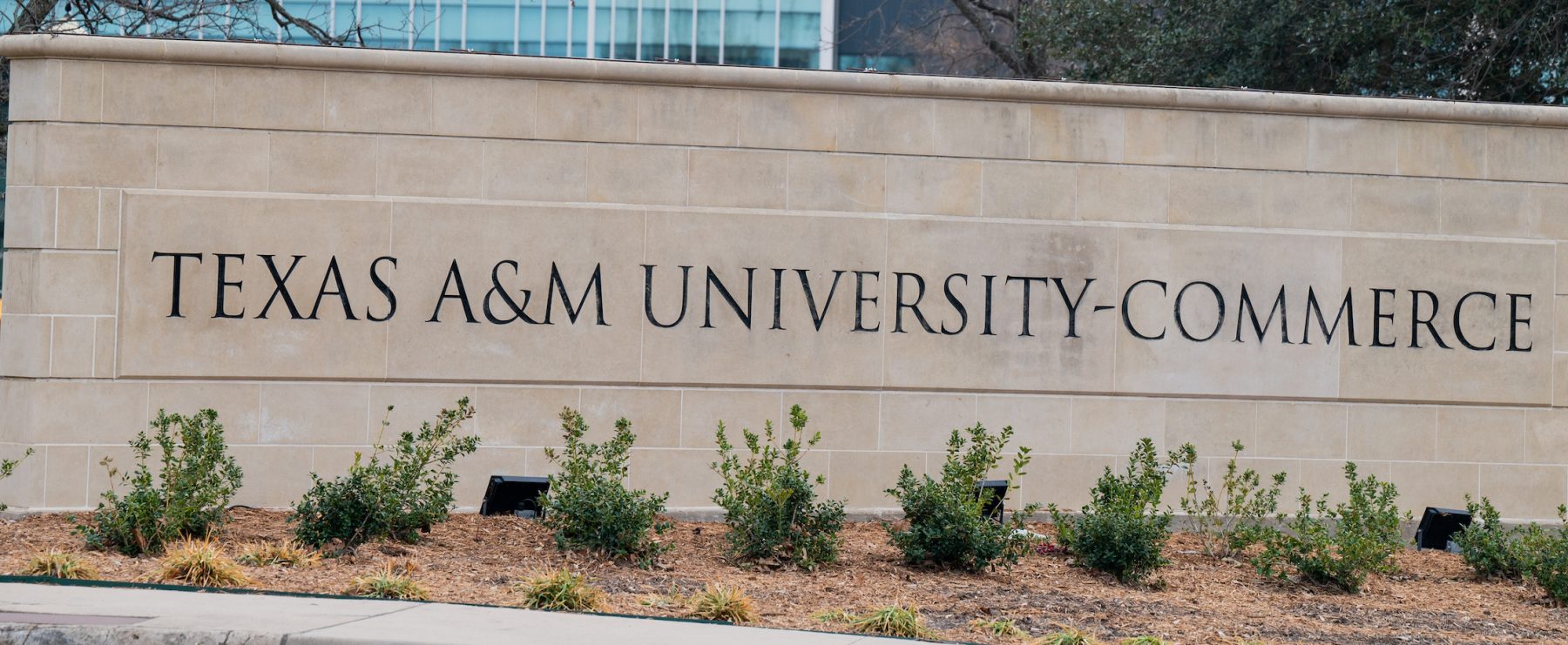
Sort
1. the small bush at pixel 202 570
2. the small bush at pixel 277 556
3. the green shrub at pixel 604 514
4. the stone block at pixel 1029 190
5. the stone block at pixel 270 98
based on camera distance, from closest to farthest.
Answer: the small bush at pixel 202 570 < the small bush at pixel 277 556 < the green shrub at pixel 604 514 < the stone block at pixel 270 98 < the stone block at pixel 1029 190

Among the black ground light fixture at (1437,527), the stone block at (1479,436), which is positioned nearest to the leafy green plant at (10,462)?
the black ground light fixture at (1437,527)

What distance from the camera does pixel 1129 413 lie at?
10.5 meters

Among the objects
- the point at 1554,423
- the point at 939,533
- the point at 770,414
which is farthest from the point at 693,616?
the point at 1554,423

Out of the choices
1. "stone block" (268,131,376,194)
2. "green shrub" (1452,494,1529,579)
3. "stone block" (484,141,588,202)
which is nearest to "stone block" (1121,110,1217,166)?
"green shrub" (1452,494,1529,579)

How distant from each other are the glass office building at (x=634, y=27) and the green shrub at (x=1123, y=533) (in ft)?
106

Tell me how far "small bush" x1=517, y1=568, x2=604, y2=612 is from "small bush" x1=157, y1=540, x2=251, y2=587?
5.00ft

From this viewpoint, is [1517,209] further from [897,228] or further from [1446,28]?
[1446,28]

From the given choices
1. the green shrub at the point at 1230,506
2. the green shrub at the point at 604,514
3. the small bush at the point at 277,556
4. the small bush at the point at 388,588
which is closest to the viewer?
the small bush at the point at 388,588

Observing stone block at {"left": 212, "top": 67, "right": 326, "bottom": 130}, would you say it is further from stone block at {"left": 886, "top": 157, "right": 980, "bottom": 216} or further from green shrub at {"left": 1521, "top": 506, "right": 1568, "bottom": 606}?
green shrub at {"left": 1521, "top": 506, "right": 1568, "bottom": 606}

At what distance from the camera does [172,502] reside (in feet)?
26.6

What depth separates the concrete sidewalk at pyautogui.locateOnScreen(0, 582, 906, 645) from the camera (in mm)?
5824

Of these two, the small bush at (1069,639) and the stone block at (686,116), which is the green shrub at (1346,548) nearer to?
the small bush at (1069,639)

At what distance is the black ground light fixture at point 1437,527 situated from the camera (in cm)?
1002

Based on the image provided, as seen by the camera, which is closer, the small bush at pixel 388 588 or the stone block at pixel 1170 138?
the small bush at pixel 388 588
